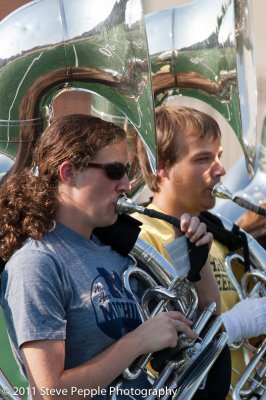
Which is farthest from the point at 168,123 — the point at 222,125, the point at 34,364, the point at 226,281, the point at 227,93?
the point at 222,125

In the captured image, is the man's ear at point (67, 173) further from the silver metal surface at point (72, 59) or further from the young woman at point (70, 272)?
the silver metal surface at point (72, 59)

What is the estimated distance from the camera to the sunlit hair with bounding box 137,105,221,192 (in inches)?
123

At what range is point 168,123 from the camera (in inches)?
124

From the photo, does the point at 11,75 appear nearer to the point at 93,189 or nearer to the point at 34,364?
the point at 93,189

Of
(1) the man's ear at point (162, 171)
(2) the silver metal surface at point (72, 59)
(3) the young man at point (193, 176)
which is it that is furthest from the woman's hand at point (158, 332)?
(1) the man's ear at point (162, 171)

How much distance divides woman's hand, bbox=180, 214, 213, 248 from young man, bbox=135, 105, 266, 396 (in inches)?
17.1

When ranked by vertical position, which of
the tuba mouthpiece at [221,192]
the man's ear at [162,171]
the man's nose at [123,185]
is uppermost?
the man's nose at [123,185]

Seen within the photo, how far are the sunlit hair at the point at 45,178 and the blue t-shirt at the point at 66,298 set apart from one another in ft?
0.14

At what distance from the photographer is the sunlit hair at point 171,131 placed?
3135mm

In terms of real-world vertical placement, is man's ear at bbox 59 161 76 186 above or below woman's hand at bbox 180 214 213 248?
above

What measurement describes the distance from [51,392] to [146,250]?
635 millimetres

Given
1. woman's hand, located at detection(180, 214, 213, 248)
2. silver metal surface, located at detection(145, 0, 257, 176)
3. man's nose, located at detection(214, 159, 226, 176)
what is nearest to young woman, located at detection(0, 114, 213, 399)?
woman's hand, located at detection(180, 214, 213, 248)

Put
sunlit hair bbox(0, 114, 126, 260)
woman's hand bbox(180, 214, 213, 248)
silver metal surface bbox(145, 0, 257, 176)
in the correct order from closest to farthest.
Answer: sunlit hair bbox(0, 114, 126, 260) < woman's hand bbox(180, 214, 213, 248) < silver metal surface bbox(145, 0, 257, 176)

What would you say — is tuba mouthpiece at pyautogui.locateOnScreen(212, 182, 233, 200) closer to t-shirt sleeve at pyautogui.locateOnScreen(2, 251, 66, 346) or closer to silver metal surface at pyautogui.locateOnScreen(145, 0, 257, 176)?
silver metal surface at pyautogui.locateOnScreen(145, 0, 257, 176)
